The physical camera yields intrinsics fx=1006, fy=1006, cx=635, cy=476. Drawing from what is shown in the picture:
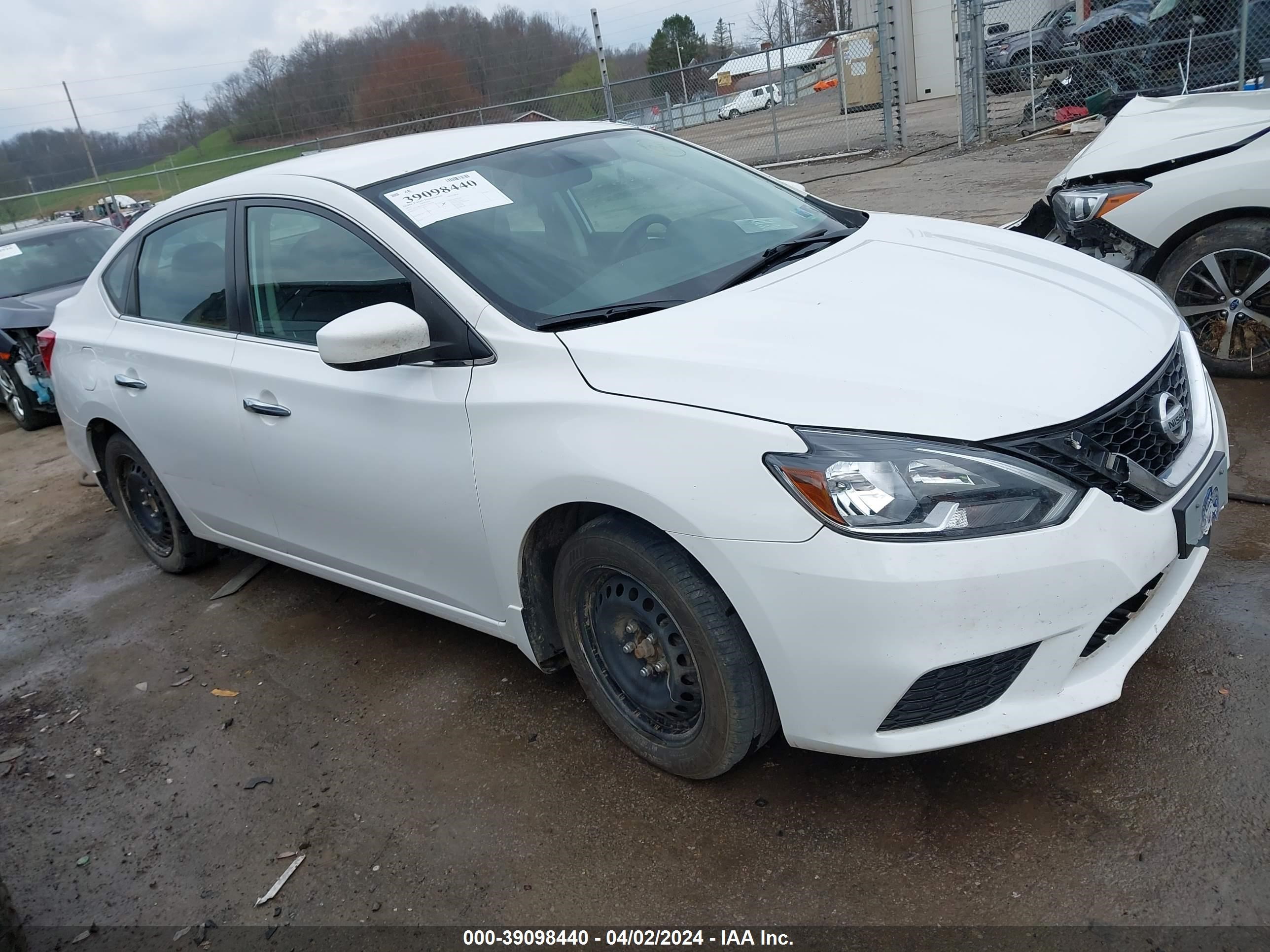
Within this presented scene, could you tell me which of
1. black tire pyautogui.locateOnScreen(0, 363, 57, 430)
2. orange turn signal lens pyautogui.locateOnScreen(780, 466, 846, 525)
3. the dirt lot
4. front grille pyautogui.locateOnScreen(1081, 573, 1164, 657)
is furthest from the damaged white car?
black tire pyautogui.locateOnScreen(0, 363, 57, 430)

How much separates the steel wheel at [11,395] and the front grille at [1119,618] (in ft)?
28.4

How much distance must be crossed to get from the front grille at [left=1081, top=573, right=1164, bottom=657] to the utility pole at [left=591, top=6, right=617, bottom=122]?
1505cm

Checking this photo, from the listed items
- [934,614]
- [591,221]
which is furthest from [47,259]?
[934,614]

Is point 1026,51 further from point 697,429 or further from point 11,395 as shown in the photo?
point 697,429

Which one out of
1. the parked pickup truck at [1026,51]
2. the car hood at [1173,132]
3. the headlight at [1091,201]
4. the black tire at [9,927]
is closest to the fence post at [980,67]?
the parked pickup truck at [1026,51]

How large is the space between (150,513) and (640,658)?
313 centimetres

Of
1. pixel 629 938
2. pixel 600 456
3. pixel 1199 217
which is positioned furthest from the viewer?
pixel 1199 217

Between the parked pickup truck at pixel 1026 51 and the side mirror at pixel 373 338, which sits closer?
the side mirror at pixel 373 338

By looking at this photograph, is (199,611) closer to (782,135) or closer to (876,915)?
(876,915)

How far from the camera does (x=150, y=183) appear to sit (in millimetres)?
22938

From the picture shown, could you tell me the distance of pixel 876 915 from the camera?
2238 mm

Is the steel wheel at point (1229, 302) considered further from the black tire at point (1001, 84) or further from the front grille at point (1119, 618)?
the black tire at point (1001, 84)

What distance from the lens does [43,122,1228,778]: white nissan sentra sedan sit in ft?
7.04

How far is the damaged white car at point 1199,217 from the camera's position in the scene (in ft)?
14.2
